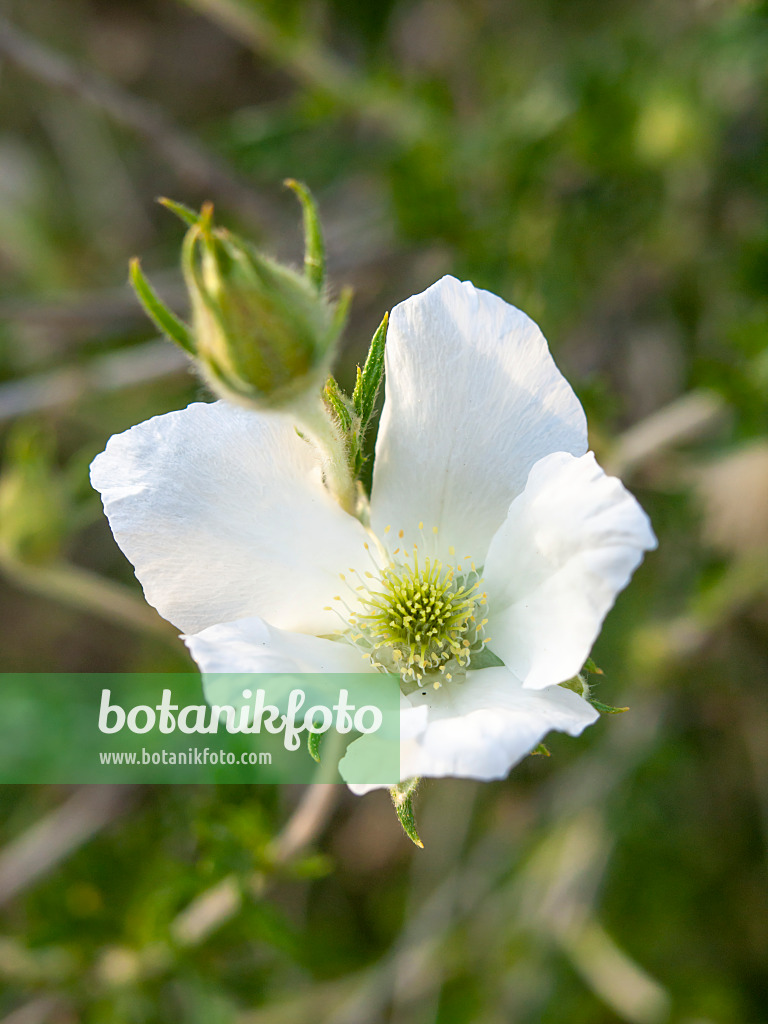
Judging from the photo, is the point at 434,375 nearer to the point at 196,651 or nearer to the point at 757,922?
the point at 196,651

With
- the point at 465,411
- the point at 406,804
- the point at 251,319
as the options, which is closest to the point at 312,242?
the point at 251,319

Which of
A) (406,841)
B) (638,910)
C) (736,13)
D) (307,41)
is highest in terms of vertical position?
(736,13)

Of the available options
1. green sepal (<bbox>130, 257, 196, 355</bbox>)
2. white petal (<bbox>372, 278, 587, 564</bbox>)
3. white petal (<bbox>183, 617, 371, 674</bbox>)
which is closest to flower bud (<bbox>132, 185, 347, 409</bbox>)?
green sepal (<bbox>130, 257, 196, 355</bbox>)

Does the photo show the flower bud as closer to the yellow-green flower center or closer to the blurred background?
the yellow-green flower center

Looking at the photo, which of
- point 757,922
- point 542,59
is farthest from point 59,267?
point 757,922

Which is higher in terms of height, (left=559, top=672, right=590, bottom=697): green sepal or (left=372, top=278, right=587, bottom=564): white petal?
(left=372, top=278, right=587, bottom=564): white petal

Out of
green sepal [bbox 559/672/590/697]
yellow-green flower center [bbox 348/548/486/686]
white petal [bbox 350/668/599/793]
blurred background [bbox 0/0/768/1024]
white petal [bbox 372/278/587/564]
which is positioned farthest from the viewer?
blurred background [bbox 0/0/768/1024]

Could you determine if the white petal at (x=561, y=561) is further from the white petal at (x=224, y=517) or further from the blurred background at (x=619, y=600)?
the blurred background at (x=619, y=600)
